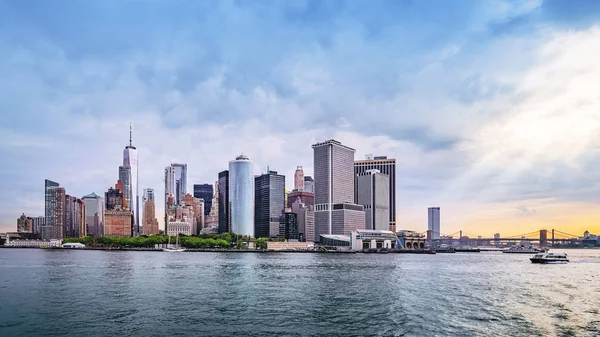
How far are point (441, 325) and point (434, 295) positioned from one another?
21.5m

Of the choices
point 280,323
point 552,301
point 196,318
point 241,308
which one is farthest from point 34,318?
point 552,301

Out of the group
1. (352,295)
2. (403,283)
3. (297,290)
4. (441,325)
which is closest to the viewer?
(441,325)

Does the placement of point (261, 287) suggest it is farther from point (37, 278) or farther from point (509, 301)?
point (37, 278)

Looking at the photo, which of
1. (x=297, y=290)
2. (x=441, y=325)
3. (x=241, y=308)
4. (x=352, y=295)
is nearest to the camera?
(x=441, y=325)

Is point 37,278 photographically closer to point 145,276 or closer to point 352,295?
point 145,276

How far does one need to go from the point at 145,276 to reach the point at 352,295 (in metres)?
45.5

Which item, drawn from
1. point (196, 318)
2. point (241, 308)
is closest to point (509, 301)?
point (241, 308)

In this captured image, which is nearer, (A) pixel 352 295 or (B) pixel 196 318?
(B) pixel 196 318

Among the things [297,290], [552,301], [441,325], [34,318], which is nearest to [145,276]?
[297,290]

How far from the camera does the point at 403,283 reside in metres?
80.3

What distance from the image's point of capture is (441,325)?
144 feet

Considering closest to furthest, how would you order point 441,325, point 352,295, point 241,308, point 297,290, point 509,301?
1. point 441,325
2. point 241,308
3. point 509,301
4. point 352,295
5. point 297,290

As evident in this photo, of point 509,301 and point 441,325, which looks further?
point 509,301

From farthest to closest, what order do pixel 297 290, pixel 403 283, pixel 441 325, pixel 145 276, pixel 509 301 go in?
pixel 145 276 < pixel 403 283 < pixel 297 290 < pixel 509 301 < pixel 441 325
